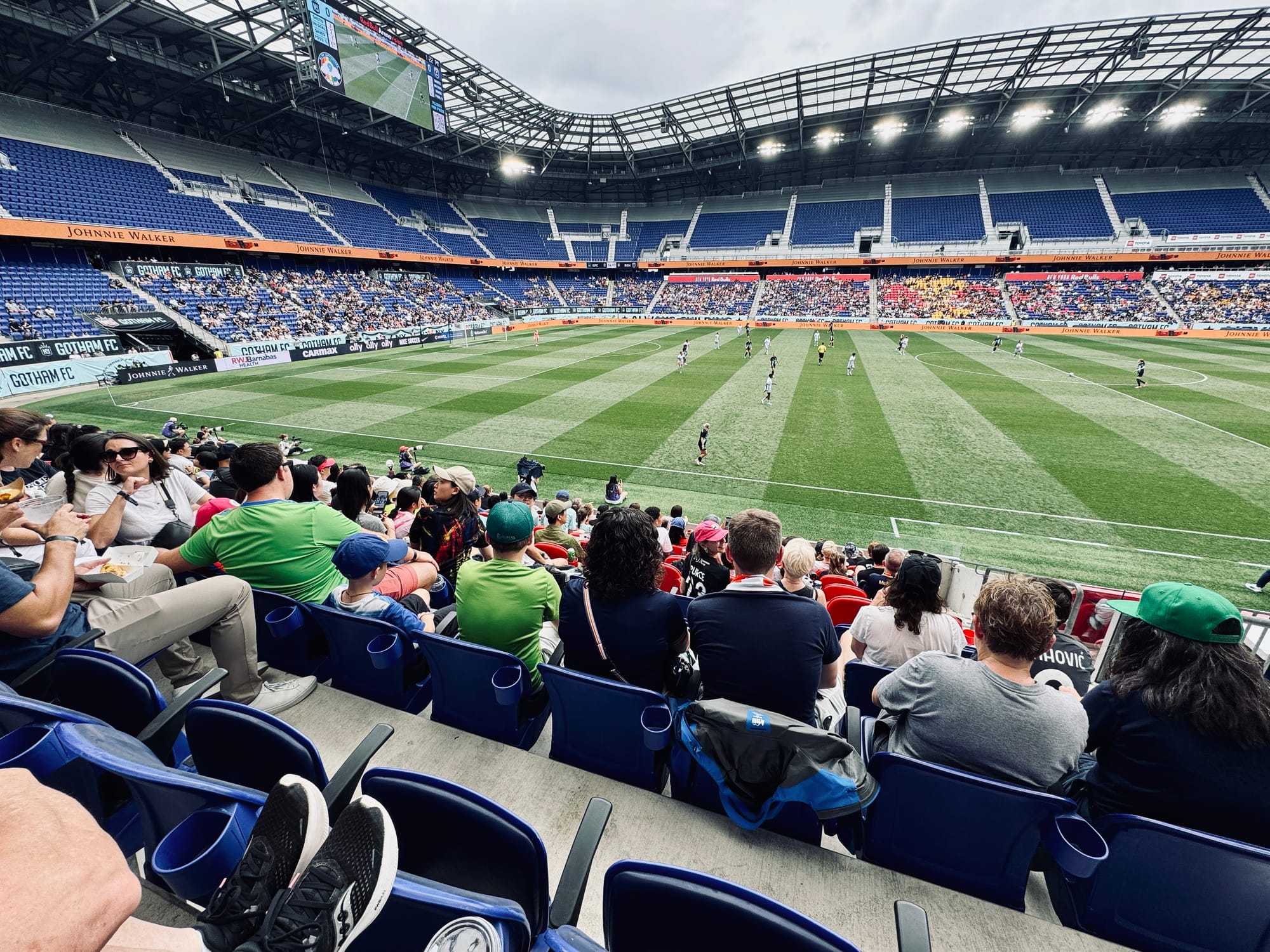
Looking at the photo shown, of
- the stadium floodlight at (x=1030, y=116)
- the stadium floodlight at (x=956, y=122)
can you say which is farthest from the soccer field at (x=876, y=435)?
the stadium floodlight at (x=956, y=122)

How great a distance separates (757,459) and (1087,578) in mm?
7304

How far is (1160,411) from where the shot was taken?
695 inches

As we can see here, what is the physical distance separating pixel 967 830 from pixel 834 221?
66792 mm

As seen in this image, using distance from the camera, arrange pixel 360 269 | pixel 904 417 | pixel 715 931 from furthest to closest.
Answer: pixel 360 269, pixel 904 417, pixel 715 931

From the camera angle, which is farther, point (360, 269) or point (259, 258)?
point (360, 269)

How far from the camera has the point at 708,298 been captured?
57.4 metres

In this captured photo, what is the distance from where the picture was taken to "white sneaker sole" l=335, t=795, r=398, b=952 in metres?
1.31

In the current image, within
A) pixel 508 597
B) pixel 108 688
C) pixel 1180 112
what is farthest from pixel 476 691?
pixel 1180 112

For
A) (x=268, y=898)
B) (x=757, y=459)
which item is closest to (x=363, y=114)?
(x=757, y=459)

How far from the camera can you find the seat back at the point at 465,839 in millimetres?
1663

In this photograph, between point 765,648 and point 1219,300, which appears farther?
point 1219,300

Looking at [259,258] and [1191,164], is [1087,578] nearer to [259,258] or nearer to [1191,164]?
[259,258]

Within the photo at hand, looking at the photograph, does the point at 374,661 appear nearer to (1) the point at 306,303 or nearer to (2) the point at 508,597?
(2) the point at 508,597

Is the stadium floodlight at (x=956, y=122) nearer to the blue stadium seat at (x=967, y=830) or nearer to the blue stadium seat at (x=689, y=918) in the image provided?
the blue stadium seat at (x=967, y=830)
